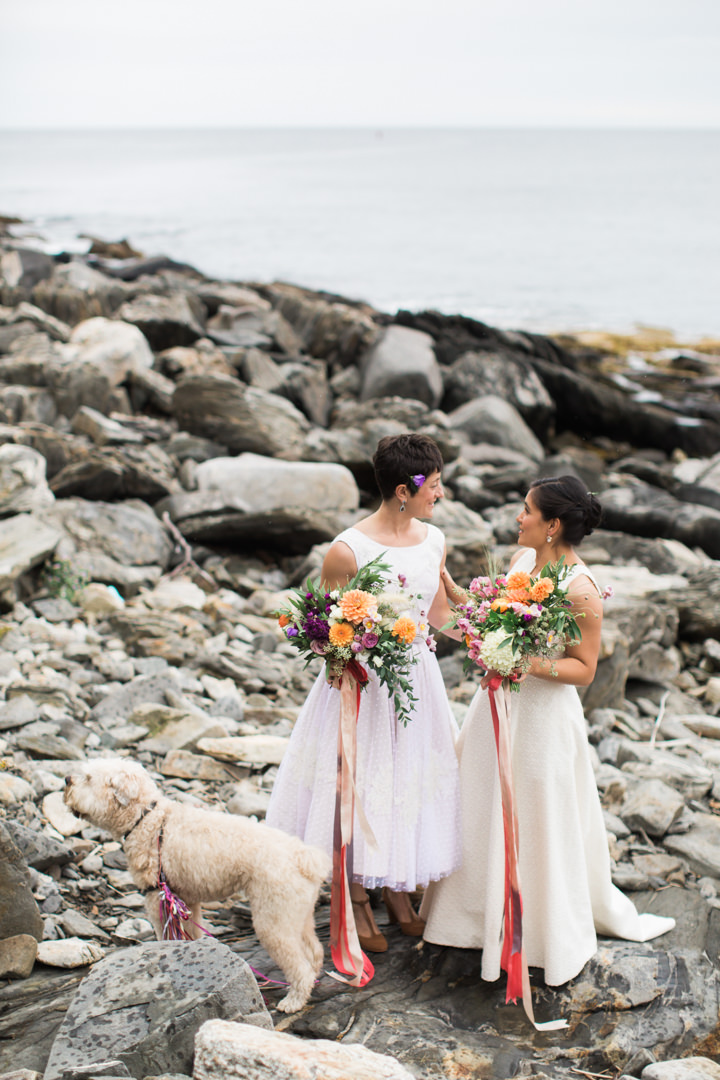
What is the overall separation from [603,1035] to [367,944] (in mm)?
1200

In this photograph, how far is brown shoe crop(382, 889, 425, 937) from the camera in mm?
4785

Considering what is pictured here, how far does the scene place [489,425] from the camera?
17.7 m

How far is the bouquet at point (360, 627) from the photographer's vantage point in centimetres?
415

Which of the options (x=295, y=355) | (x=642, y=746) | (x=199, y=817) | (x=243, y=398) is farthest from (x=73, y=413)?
(x=199, y=817)

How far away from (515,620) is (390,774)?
1095 millimetres

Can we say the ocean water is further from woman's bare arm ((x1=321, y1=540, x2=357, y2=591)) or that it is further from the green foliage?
woman's bare arm ((x1=321, y1=540, x2=357, y2=591))

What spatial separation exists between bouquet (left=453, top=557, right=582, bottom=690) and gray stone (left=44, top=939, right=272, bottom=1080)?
1.67m

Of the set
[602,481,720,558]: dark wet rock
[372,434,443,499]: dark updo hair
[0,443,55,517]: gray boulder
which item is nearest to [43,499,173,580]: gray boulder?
[0,443,55,517]: gray boulder

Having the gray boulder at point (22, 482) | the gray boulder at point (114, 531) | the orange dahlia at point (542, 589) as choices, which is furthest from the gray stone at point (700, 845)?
the gray boulder at point (22, 482)

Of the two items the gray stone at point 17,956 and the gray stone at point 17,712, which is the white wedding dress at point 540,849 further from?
the gray stone at point 17,712

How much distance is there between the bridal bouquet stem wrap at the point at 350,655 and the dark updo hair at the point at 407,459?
17.0 inches

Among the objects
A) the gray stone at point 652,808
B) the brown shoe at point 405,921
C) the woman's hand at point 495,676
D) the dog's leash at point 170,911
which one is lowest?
the gray stone at point 652,808

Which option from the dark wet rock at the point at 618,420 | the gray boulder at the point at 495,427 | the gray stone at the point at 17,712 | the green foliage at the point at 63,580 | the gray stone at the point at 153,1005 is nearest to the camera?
the gray stone at the point at 153,1005

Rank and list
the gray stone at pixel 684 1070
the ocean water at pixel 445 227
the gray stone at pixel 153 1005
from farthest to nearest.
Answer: the ocean water at pixel 445 227, the gray stone at pixel 684 1070, the gray stone at pixel 153 1005
